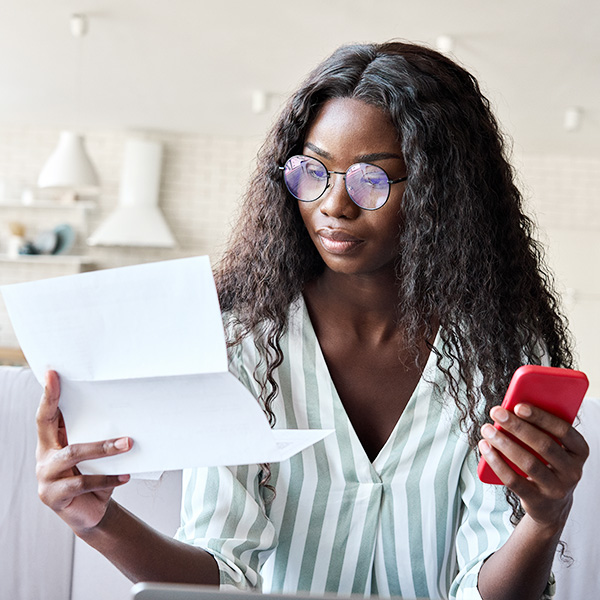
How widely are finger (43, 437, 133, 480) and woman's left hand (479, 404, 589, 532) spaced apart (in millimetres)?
395

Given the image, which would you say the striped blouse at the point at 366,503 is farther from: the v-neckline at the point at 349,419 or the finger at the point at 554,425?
the finger at the point at 554,425

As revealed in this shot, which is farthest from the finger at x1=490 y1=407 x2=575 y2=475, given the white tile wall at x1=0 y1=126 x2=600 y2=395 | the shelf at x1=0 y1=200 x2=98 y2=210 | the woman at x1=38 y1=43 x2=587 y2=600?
the shelf at x1=0 y1=200 x2=98 y2=210

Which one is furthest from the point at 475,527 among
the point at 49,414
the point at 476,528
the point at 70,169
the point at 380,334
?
the point at 70,169

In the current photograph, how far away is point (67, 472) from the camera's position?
885 mm

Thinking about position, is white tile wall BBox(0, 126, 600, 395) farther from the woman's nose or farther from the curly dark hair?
the woman's nose

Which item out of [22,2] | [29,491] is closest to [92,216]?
[22,2]

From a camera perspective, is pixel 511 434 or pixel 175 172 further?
pixel 175 172

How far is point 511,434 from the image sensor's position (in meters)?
0.86

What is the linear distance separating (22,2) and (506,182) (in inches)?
164

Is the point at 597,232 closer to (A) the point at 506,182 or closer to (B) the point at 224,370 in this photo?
(A) the point at 506,182

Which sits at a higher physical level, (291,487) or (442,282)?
(442,282)

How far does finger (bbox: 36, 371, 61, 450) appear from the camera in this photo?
2.75 feet

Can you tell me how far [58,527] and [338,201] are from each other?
0.76m

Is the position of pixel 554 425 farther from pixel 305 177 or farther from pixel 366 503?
pixel 305 177
